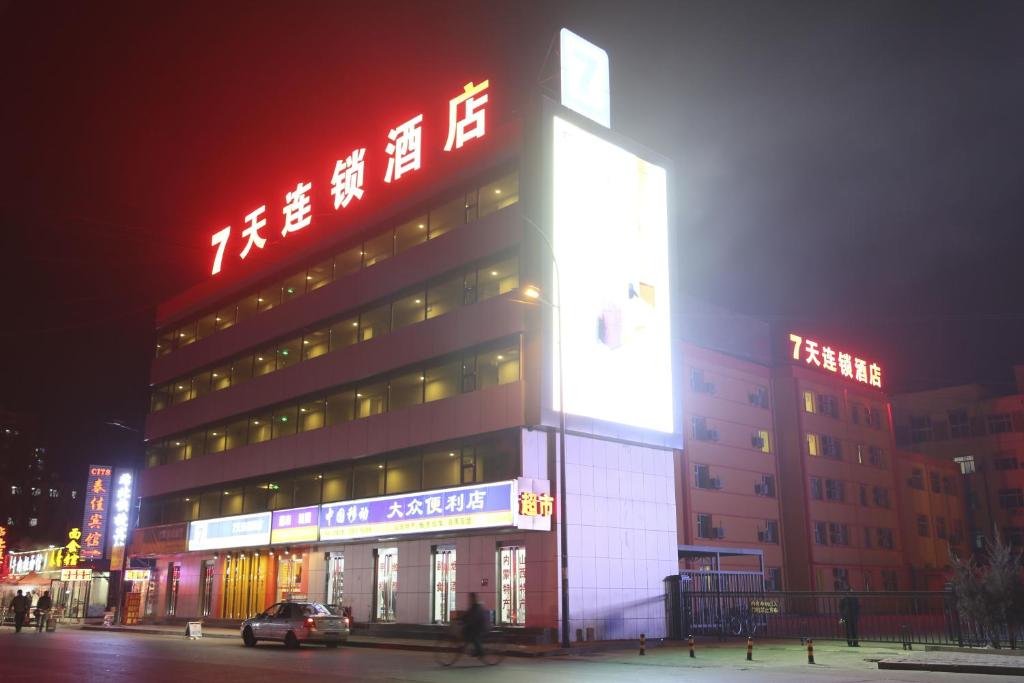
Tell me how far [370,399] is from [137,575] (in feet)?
76.5

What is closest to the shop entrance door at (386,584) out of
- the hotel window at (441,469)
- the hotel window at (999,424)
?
the hotel window at (441,469)

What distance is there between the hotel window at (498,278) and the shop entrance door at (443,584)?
10437mm

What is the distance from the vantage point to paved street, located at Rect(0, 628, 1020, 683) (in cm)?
1747

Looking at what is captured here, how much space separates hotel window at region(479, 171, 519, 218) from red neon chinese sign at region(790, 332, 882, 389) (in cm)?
3204

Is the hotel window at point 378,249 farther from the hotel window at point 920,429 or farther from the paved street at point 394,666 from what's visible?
the hotel window at point 920,429

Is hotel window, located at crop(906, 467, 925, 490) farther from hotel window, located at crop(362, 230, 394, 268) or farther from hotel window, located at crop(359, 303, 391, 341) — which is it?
hotel window, located at crop(362, 230, 394, 268)

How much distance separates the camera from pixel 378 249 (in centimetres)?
4178

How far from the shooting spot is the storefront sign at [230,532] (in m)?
42.7

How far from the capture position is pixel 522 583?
105 ft

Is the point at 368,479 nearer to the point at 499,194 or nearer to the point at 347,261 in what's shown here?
the point at 347,261

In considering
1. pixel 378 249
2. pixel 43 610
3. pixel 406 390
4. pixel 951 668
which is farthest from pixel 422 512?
pixel 43 610

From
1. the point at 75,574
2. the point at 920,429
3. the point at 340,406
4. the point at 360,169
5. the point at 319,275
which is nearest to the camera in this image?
the point at 340,406

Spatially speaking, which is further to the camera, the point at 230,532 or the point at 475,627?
the point at 230,532

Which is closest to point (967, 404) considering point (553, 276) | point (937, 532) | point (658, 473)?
point (937, 532)
